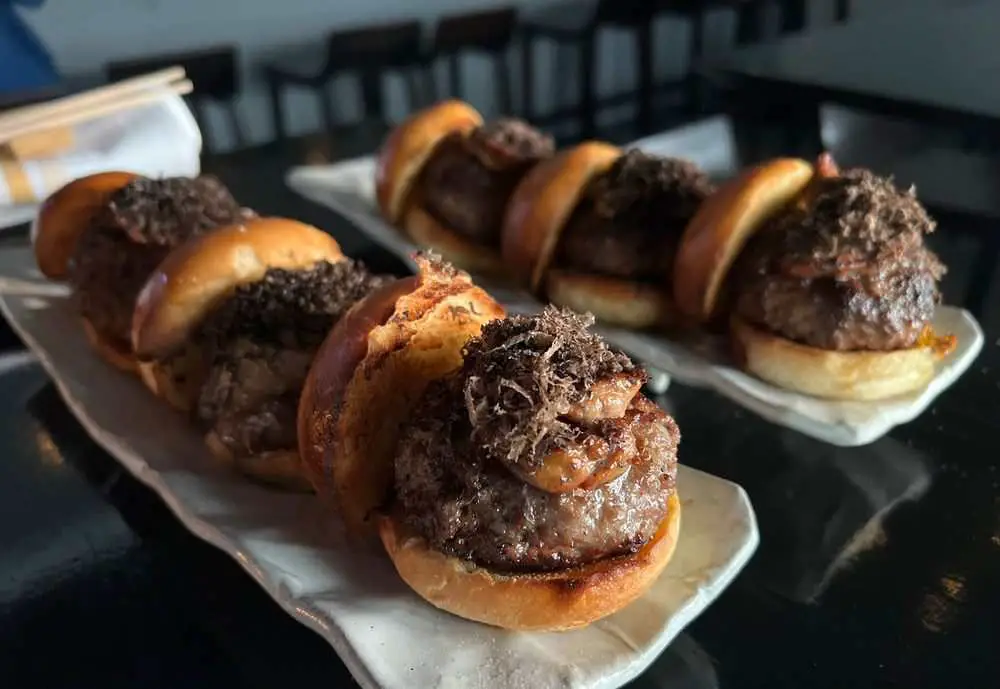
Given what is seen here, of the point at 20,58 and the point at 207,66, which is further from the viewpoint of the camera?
the point at 207,66

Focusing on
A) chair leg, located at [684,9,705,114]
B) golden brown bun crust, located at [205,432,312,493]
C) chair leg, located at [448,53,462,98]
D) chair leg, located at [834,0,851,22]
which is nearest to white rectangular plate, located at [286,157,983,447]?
golden brown bun crust, located at [205,432,312,493]

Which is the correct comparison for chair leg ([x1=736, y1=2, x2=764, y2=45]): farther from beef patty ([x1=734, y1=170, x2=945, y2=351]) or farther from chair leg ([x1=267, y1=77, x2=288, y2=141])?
beef patty ([x1=734, y1=170, x2=945, y2=351])

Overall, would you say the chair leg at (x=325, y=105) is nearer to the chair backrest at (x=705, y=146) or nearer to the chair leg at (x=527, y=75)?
the chair leg at (x=527, y=75)

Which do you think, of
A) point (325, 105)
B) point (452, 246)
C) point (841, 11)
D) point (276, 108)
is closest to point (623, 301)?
point (452, 246)

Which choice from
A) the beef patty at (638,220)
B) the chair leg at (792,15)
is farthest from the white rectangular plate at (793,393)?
the chair leg at (792,15)

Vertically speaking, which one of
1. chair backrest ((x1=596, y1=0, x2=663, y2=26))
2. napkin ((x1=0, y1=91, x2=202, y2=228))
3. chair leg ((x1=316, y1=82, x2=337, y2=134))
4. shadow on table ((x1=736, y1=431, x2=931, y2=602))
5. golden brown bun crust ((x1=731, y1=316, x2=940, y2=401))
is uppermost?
napkin ((x1=0, y1=91, x2=202, y2=228))

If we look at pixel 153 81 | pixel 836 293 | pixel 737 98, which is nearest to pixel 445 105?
pixel 153 81

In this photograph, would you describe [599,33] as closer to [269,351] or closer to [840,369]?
[840,369]

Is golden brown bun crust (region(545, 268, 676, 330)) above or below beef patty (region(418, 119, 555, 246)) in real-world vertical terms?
below
